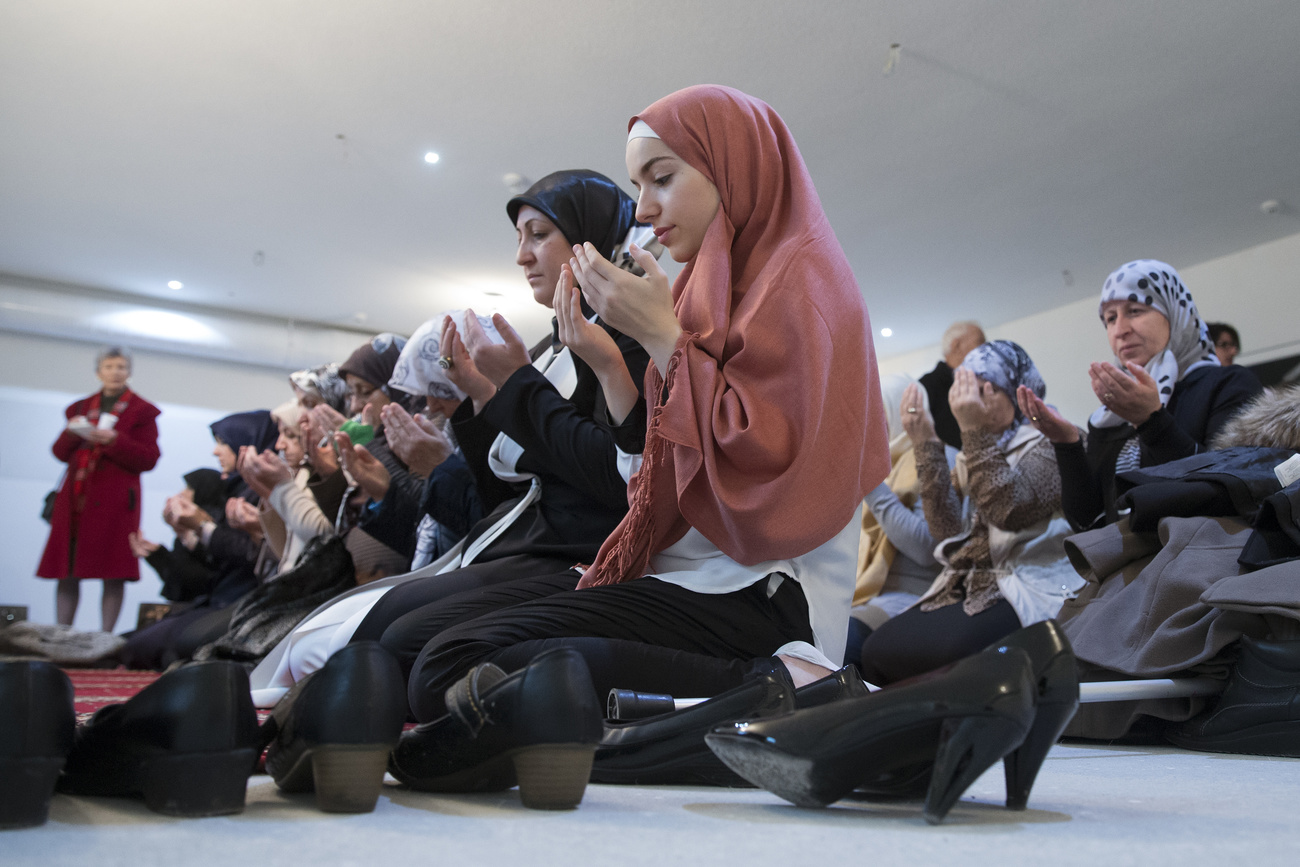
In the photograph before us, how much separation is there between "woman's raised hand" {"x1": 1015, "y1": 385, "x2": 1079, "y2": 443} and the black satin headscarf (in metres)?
0.96

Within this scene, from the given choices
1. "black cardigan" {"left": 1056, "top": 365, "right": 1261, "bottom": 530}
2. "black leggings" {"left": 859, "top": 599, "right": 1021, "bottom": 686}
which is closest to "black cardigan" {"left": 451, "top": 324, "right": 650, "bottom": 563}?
"black leggings" {"left": 859, "top": 599, "right": 1021, "bottom": 686}

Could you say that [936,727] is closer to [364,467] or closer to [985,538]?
[985,538]

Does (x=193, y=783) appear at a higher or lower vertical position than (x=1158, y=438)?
lower

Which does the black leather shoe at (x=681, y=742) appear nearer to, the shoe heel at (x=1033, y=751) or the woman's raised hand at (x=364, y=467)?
the shoe heel at (x=1033, y=751)

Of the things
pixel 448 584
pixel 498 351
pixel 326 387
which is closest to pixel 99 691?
pixel 448 584

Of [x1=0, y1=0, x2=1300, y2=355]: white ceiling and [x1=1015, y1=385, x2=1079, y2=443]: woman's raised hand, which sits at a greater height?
[x1=0, y1=0, x2=1300, y2=355]: white ceiling

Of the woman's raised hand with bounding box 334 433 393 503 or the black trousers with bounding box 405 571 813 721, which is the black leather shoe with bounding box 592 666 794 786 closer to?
the black trousers with bounding box 405 571 813 721

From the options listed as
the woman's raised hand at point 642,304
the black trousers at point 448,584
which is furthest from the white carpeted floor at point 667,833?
the black trousers at point 448,584

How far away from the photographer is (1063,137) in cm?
516

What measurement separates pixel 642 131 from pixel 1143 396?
1181 mm

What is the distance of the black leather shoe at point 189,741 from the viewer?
0.58 meters

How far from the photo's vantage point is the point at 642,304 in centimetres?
111

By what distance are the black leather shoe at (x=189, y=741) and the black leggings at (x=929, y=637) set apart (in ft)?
5.54

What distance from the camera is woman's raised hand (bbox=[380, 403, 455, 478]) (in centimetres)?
216
